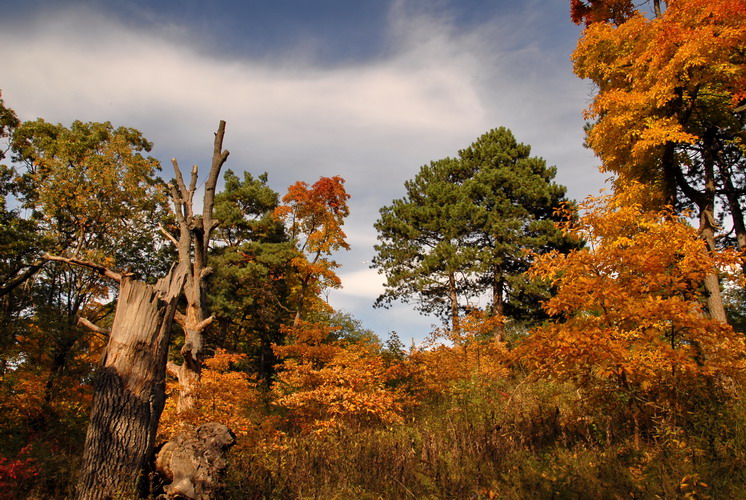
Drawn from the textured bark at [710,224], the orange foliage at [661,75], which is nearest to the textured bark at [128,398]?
the textured bark at [710,224]

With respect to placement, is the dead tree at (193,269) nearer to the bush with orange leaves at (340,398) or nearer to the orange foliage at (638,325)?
the bush with orange leaves at (340,398)

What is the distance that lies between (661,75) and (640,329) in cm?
637

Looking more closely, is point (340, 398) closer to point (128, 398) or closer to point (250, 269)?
point (128, 398)

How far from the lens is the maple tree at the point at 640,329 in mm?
4352

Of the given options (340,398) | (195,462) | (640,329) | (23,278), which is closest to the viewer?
(195,462)

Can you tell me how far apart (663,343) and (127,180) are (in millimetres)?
15393

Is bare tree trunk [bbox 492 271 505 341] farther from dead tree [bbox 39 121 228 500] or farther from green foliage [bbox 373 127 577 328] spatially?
dead tree [bbox 39 121 228 500]

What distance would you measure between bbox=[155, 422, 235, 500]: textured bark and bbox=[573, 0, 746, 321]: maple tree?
27.5 ft

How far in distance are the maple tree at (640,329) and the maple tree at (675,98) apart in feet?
11.0

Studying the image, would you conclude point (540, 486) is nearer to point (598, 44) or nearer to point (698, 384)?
point (698, 384)

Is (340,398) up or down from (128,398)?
down

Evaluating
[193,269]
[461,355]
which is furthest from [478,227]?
[193,269]

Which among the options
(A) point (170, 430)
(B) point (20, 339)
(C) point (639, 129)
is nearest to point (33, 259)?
(B) point (20, 339)

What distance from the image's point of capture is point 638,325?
15.4 feet
